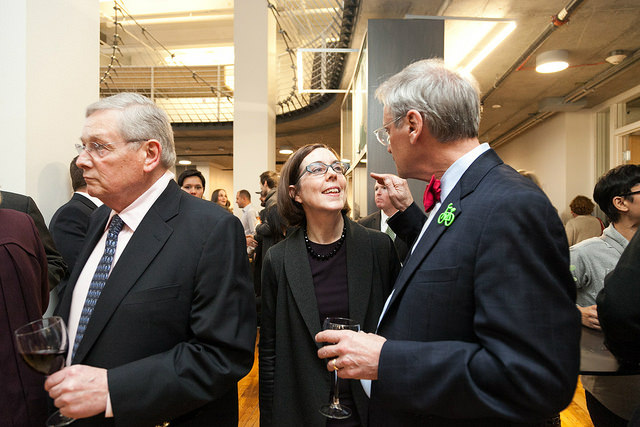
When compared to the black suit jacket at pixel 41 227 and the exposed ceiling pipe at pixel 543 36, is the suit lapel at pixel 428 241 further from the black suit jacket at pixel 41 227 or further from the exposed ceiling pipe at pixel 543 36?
the exposed ceiling pipe at pixel 543 36

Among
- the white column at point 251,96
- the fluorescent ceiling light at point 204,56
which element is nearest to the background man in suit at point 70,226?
the white column at point 251,96

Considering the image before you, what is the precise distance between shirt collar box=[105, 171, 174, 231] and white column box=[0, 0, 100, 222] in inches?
A: 55.7

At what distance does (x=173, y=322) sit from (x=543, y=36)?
5.51 metres

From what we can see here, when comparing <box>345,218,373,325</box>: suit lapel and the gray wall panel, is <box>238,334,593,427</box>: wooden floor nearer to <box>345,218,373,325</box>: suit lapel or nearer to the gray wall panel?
<box>345,218,373,325</box>: suit lapel

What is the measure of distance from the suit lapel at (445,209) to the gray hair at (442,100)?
0.11m

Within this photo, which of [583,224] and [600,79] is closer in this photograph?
[583,224]

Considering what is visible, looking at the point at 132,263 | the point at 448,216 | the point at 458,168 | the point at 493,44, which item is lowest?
the point at 132,263

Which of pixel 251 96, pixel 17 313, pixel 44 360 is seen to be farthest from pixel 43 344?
pixel 251 96

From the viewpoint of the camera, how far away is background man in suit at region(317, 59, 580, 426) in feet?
2.87

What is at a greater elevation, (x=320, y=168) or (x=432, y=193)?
(x=320, y=168)

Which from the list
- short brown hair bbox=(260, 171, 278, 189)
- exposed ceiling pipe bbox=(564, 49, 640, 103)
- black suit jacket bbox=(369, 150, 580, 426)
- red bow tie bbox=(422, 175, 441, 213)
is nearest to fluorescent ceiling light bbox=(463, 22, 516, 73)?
exposed ceiling pipe bbox=(564, 49, 640, 103)

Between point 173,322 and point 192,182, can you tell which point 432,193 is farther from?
point 192,182

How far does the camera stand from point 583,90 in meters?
7.50

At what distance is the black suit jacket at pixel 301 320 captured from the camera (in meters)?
1.69
